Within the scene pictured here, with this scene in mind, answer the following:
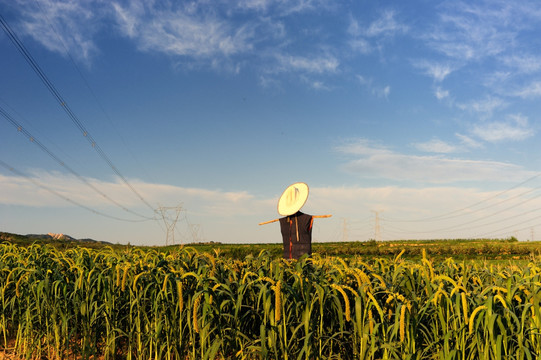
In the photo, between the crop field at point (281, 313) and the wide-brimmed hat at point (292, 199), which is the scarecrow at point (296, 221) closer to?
the wide-brimmed hat at point (292, 199)

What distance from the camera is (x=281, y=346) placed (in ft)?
10.6

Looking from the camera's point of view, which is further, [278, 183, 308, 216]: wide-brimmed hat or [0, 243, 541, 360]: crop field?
[278, 183, 308, 216]: wide-brimmed hat

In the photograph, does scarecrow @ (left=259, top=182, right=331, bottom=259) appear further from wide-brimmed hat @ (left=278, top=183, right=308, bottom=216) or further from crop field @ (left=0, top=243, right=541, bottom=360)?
crop field @ (left=0, top=243, right=541, bottom=360)

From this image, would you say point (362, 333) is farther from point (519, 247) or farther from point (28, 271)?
point (519, 247)

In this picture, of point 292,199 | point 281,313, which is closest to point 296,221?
point 292,199

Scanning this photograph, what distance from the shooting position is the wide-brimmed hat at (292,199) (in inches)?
366

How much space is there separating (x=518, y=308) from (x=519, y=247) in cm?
3247

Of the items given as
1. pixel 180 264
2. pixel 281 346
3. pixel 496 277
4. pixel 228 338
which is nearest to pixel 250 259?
pixel 180 264

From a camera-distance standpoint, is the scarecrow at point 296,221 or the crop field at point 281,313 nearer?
the crop field at point 281,313

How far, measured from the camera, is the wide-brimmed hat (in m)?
9.30

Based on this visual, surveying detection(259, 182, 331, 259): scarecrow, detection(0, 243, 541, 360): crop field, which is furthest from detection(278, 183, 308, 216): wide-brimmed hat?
detection(0, 243, 541, 360): crop field

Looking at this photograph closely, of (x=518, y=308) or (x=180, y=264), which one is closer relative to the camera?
(x=518, y=308)

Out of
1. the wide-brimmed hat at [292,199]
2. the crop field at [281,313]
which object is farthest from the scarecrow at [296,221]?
the crop field at [281,313]

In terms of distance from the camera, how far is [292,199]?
959 cm
